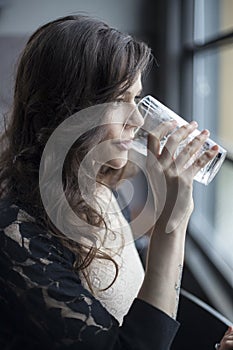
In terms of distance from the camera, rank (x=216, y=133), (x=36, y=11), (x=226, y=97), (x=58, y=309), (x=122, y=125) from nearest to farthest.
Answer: (x=58, y=309) → (x=122, y=125) → (x=226, y=97) → (x=216, y=133) → (x=36, y=11)

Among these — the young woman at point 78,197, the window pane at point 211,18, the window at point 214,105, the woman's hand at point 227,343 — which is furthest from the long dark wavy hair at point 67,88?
the window pane at point 211,18

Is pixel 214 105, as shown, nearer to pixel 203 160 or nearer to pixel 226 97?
pixel 226 97

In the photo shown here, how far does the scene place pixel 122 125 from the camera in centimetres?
100

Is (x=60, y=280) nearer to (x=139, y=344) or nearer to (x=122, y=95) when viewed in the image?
(x=139, y=344)

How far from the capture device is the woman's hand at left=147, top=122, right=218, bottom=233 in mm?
961

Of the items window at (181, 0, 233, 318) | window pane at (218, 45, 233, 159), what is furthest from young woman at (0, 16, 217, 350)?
window pane at (218, 45, 233, 159)

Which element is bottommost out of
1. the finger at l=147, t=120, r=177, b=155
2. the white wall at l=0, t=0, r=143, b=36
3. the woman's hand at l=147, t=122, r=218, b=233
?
the white wall at l=0, t=0, r=143, b=36

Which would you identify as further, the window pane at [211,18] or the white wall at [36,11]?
the white wall at [36,11]

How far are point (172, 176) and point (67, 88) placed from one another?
0.20 m

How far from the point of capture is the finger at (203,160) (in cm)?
98

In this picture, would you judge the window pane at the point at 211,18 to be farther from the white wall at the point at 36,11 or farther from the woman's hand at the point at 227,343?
the woman's hand at the point at 227,343

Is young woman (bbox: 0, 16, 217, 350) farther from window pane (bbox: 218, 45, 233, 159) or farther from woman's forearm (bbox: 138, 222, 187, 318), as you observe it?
window pane (bbox: 218, 45, 233, 159)

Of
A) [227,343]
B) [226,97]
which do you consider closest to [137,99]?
[227,343]

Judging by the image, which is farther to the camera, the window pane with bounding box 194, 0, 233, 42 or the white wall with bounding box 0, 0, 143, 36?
the white wall with bounding box 0, 0, 143, 36
